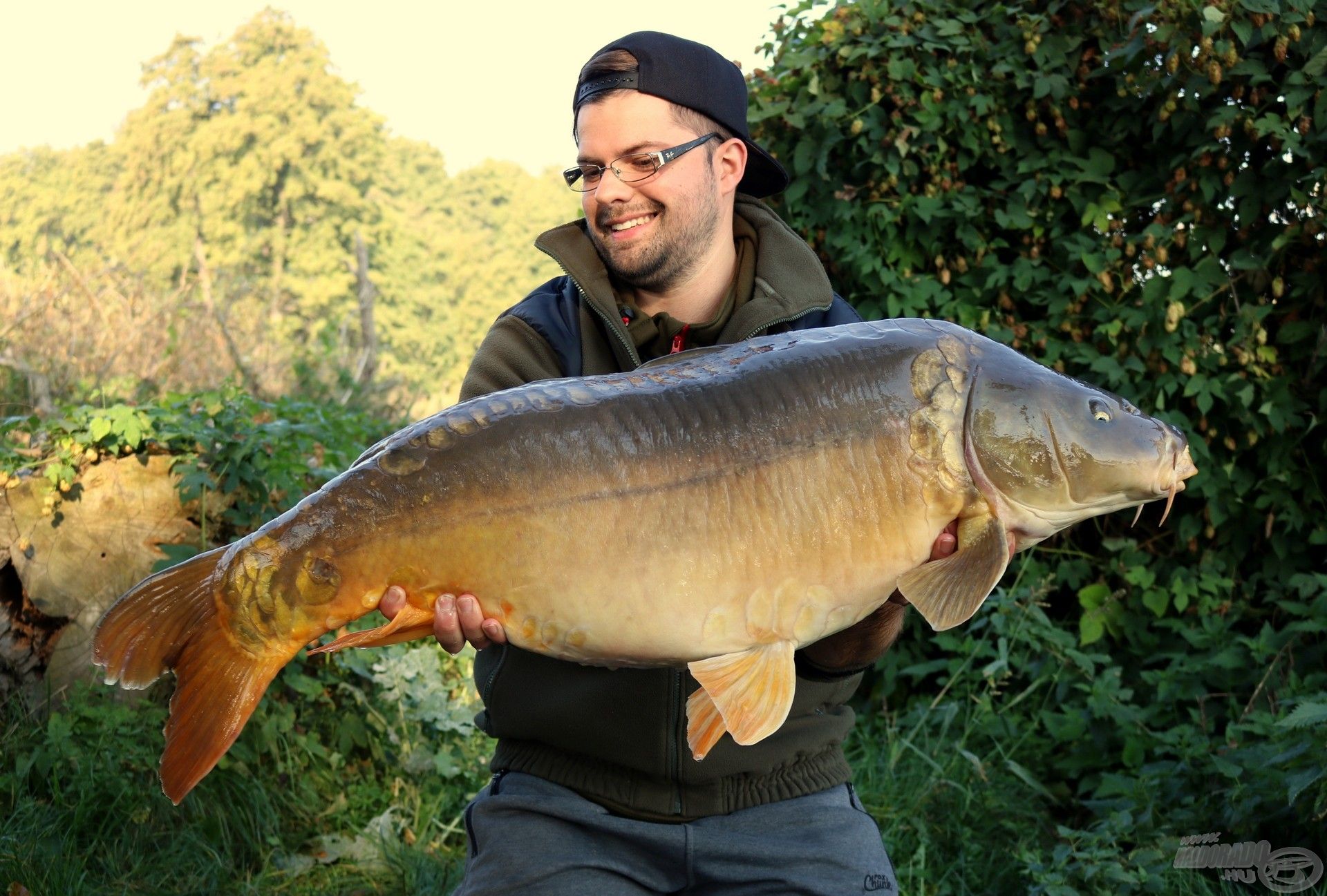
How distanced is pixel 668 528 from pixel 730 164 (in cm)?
135

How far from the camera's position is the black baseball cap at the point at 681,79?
112 inches

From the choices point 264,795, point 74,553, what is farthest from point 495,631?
point 74,553

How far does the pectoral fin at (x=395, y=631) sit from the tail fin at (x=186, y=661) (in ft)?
0.44

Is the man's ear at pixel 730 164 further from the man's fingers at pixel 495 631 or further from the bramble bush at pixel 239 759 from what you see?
the bramble bush at pixel 239 759

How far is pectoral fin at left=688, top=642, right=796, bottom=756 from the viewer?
81.0 inches

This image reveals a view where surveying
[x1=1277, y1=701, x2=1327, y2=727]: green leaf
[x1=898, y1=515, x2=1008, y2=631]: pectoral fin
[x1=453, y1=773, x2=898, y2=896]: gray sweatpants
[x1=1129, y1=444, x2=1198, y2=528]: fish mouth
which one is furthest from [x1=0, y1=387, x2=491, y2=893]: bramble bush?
[x1=1129, y1=444, x2=1198, y2=528]: fish mouth

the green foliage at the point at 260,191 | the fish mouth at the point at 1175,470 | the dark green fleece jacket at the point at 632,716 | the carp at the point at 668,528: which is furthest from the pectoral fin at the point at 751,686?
the green foliage at the point at 260,191

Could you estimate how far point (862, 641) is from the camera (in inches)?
96.0

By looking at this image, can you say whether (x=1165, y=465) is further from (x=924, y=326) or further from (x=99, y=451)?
(x=99, y=451)

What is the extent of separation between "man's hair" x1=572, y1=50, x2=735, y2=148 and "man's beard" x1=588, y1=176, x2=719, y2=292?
15cm

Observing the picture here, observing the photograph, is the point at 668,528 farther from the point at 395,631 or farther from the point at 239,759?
the point at 239,759

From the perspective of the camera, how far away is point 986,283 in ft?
15.3

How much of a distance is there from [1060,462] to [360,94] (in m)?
44.6

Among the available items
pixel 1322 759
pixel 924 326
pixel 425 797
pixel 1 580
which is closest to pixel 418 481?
pixel 924 326
